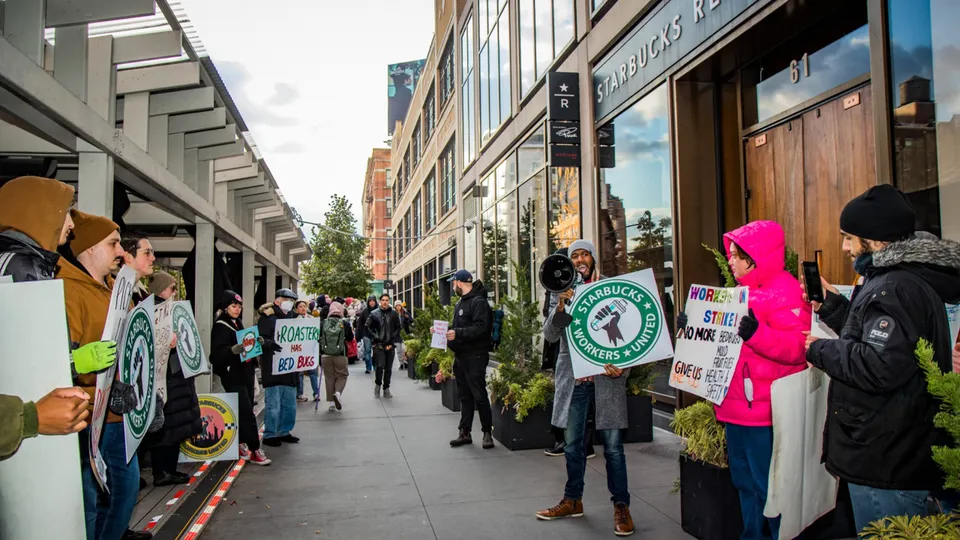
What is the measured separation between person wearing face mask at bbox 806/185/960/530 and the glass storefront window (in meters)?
6.13

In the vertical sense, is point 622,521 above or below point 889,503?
below

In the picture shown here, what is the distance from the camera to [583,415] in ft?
17.0

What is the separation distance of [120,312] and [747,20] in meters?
6.60

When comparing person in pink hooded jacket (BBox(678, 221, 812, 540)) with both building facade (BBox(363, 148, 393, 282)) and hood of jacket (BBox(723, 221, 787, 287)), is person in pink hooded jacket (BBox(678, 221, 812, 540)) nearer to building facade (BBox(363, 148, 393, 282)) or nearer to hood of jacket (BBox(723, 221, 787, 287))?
hood of jacket (BBox(723, 221, 787, 287))

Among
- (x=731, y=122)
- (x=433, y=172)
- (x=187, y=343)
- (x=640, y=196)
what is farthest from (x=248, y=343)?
(x=433, y=172)

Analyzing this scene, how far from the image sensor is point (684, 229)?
→ 8578 mm

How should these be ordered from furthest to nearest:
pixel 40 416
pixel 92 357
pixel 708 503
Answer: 1. pixel 708 503
2. pixel 92 357
3. pixel 40 416

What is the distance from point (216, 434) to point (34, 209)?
4635mm

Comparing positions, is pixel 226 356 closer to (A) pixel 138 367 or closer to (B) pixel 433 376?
(A) pixel 138 367

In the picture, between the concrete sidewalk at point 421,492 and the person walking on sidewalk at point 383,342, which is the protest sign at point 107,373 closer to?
the concrete sidewalk at point 421,492

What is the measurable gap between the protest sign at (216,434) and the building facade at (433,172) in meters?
12.9

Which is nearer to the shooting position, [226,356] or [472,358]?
[226,356]

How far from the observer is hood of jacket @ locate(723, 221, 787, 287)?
397cm

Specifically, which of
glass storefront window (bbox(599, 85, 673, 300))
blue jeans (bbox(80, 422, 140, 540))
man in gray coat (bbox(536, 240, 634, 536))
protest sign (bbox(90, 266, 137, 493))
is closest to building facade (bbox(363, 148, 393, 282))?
glass storefront window (bbox(599, 85, 673, 300))
